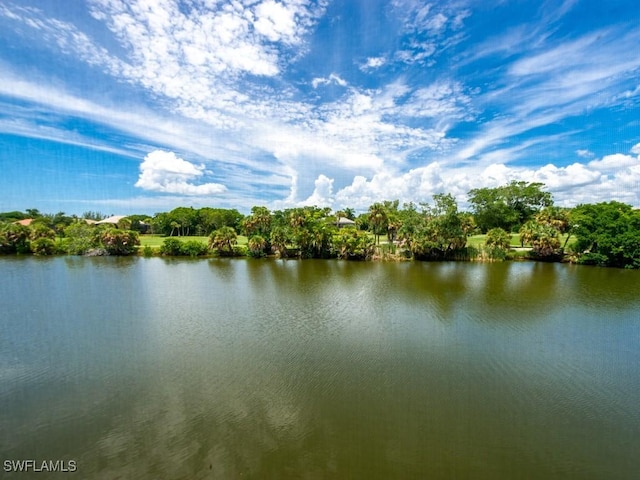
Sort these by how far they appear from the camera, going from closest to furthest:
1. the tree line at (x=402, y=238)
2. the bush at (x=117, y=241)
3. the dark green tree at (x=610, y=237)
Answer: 1. the dark green tree at (x=610, y=237)
2. the tree line at (x=402, y=238)
3. the bush at (x=117, y=241)

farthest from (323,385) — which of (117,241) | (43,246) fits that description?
(43,246)

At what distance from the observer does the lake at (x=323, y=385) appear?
744 centimetres

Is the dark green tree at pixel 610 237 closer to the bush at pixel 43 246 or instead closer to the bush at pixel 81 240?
the bush at pixel 81 240

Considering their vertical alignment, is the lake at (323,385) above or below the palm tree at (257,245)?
below

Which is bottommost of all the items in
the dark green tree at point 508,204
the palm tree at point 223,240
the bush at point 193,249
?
the bush at point 193,249

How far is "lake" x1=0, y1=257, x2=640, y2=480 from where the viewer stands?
744cm

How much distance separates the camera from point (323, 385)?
34.8 feet

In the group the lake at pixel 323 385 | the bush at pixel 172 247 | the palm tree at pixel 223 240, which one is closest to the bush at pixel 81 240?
the bush at pixel 172 247

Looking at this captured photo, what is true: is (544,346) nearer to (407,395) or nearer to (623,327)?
(623,327)

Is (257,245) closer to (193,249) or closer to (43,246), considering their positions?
(193,249)

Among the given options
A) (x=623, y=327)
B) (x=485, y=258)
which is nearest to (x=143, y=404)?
(x=623, y=327)

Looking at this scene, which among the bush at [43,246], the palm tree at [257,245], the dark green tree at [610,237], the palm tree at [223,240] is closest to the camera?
the dark green tree at [610,237]

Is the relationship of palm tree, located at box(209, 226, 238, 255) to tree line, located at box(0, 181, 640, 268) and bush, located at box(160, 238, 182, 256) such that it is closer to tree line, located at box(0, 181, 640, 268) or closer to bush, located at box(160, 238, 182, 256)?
tree line, located at box(0, 181, 640, 268)

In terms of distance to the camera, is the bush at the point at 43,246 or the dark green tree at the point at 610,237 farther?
the bush at the point at 43,246
